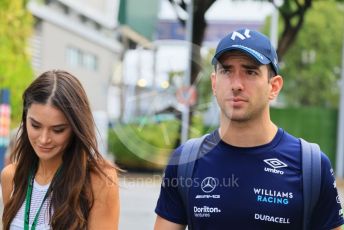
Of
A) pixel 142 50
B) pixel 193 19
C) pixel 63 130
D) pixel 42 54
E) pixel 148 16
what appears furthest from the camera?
pixel 42 54

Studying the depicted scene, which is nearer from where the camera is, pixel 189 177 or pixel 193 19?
pixel 189 177

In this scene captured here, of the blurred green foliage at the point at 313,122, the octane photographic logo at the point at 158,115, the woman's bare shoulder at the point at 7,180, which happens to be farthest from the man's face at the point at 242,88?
the blurred green foliage at the point at 313,122

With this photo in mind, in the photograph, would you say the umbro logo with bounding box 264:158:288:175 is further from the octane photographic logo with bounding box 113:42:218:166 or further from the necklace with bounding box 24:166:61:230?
the octane photographic logo with bounding box 113:42:218:166

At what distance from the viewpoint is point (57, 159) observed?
245 cm

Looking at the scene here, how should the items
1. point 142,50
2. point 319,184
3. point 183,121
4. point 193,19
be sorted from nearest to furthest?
point 319,184
point 142,50
point 193,19
point 183,121

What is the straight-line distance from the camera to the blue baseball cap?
2.18 meters

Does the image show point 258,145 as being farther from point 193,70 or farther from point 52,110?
point 193,70

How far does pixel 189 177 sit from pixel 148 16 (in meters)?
10.3

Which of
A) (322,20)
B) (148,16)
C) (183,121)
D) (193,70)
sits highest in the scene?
(322,20)

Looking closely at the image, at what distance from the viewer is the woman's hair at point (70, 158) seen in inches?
91.4

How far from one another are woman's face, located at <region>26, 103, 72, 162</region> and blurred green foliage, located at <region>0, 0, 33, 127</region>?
50.3ft

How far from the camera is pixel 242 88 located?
2176 millimetres

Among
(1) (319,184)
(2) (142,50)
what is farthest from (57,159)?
(2) (142,50)

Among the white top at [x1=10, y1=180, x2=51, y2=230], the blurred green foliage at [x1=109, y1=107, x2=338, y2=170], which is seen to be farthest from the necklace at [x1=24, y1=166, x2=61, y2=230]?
the blurred green foliage at [x1=109, y1=107, x2=338, y2=170]
